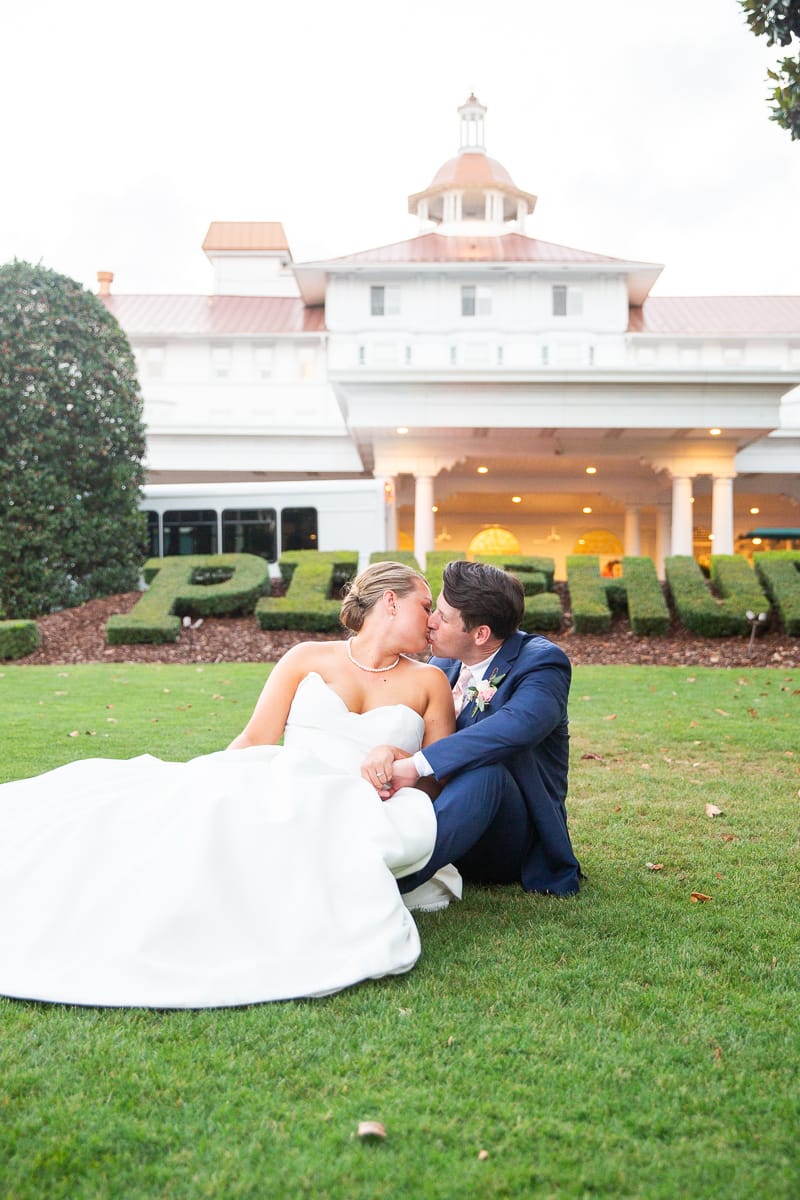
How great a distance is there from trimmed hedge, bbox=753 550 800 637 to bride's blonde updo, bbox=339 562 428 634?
40.5ft

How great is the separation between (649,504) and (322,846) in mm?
28522

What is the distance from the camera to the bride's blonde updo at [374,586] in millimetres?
4371

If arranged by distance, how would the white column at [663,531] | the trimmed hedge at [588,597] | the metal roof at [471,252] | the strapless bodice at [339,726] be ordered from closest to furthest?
the strapless bodice at [339,726] < the trimmed hedge at [588,597] < the white column at [663,531] < the metal roof at [471,252]

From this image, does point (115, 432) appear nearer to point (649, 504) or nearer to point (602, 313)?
point (649, 504)

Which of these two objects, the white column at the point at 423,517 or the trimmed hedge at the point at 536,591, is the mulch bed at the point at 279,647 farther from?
the white column at the point at 423,517

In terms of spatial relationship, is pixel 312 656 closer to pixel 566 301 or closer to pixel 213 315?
pixel 566 301

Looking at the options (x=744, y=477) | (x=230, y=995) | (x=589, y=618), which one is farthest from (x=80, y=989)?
(x=744, y=477)

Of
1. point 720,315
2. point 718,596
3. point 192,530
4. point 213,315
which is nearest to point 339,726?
point 718,596

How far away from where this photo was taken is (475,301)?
1407 inches

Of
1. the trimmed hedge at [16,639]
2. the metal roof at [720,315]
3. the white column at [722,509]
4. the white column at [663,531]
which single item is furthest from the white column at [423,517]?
the metal roof at [720,315]

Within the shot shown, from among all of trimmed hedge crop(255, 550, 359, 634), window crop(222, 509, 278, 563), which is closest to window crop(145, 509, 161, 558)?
window crop(222, 509, 278, 563)

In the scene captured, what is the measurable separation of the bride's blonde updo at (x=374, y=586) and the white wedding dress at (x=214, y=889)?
29.5 inches

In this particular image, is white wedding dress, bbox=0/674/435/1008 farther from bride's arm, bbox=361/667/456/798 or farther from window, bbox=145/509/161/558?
window, bbox=145/509/161/558

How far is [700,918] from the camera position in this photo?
428 cm
